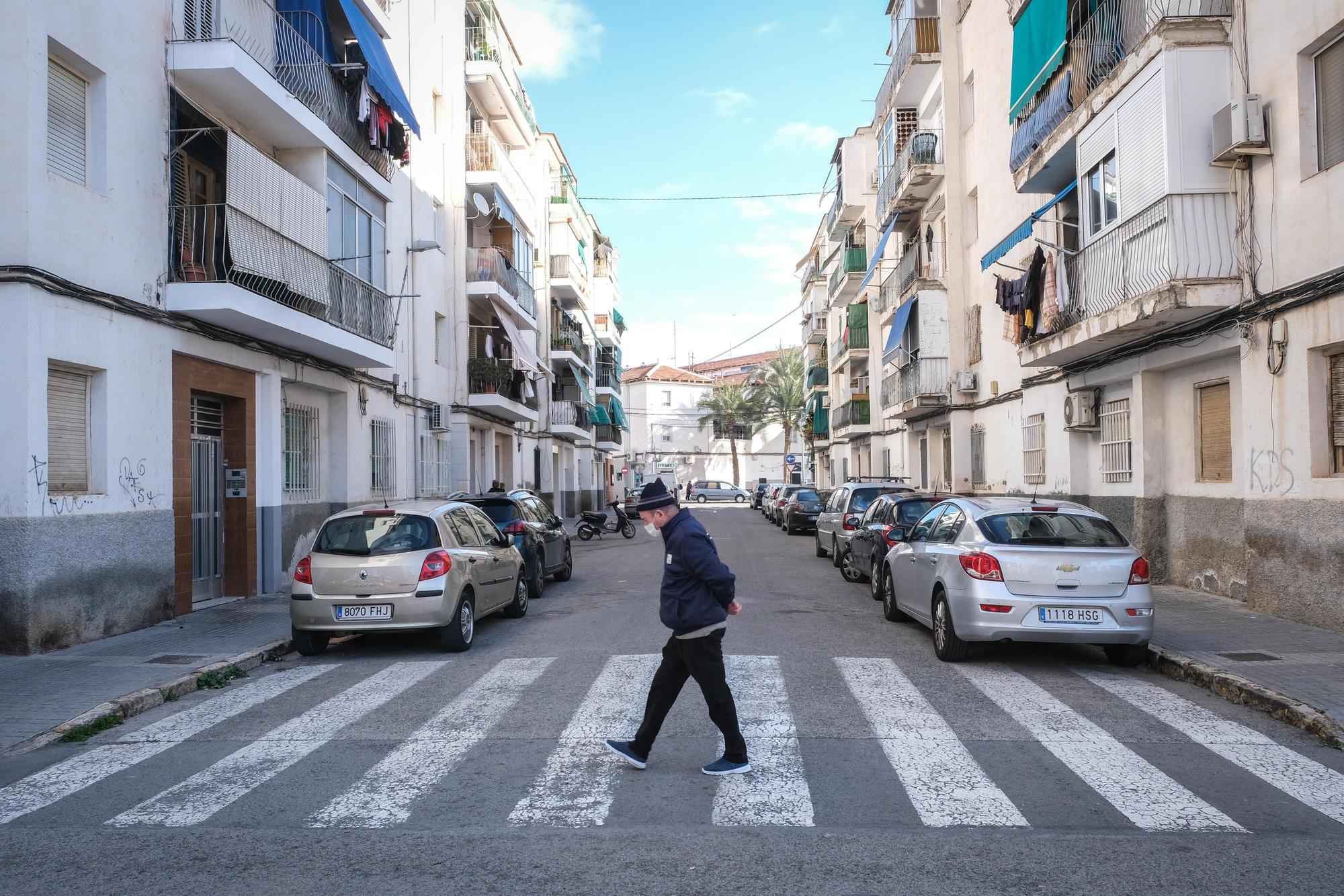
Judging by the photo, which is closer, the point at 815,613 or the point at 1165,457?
the point at 815,613

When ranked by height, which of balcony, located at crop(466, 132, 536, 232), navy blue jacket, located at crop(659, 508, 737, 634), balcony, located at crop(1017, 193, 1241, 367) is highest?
balcony, located at crop(466, 132, 536, 232)

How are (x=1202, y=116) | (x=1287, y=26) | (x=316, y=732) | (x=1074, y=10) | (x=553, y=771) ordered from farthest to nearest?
(x=1074, y=10), (x=1202, y=116), (x=1287, y=26), (x=316, y=732), (x=553, y=771)

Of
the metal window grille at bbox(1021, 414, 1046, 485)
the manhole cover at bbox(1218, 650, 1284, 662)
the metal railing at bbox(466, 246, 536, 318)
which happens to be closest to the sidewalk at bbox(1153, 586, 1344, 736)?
the manhole cover at bbox(1218, 650, 1284, 662)

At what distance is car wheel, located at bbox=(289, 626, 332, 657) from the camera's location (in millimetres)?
10234

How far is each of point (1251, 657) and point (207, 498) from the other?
42.6ft

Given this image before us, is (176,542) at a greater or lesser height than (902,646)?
greater

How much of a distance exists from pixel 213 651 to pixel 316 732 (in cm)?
377

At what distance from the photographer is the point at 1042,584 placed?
8.71 meters

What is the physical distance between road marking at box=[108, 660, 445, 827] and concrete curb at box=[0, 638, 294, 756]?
1415 millimetres

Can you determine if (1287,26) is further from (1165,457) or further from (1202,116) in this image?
(1165,457)

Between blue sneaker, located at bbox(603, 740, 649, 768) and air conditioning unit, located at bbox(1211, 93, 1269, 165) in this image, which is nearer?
blue sneaker, located at bbox(603, 740, 649, 768)

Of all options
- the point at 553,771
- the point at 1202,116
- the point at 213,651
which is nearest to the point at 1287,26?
the point at 1202,116

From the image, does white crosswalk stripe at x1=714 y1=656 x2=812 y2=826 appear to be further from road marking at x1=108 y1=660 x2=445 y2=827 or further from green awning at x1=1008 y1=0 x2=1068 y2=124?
green awning at x1=1008 y1=0 x2=1068 y2=124

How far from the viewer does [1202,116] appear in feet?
40.2
